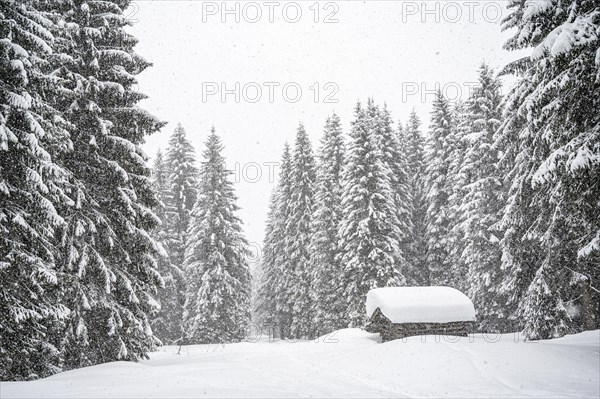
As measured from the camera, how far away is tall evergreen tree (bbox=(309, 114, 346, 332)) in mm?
29469

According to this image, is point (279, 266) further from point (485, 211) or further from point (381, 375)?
point (381, 375)

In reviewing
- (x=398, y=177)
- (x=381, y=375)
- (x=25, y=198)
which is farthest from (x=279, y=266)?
(x=25, y=198)

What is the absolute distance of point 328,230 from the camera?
30844 mm

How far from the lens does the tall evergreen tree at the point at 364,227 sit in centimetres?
2656

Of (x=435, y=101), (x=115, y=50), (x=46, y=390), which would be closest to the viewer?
(x=46, y=390)

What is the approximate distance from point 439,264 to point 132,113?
25041mm

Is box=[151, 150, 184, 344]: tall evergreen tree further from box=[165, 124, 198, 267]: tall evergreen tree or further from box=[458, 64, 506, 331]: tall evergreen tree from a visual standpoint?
box=[458, 64, 506, 331]: tall evergreen tree

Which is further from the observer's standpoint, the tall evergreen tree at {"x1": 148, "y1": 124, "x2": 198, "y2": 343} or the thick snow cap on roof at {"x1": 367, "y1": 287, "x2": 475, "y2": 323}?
the tall evergreen tree at {"x1": 148, "y1": 124, "x2": 198, "y2": 343}

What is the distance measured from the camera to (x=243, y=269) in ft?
105

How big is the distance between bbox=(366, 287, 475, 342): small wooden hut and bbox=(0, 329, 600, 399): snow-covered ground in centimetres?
399

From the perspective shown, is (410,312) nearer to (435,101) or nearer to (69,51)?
(69,51)

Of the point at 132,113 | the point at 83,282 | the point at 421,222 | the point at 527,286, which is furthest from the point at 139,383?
the point at 421,222

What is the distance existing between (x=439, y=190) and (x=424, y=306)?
15.4m

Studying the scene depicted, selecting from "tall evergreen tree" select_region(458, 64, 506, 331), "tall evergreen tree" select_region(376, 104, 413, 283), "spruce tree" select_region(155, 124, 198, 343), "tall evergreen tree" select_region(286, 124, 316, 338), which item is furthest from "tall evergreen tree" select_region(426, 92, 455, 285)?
"spruce tree" select_region(155, 124, 198, 343)
